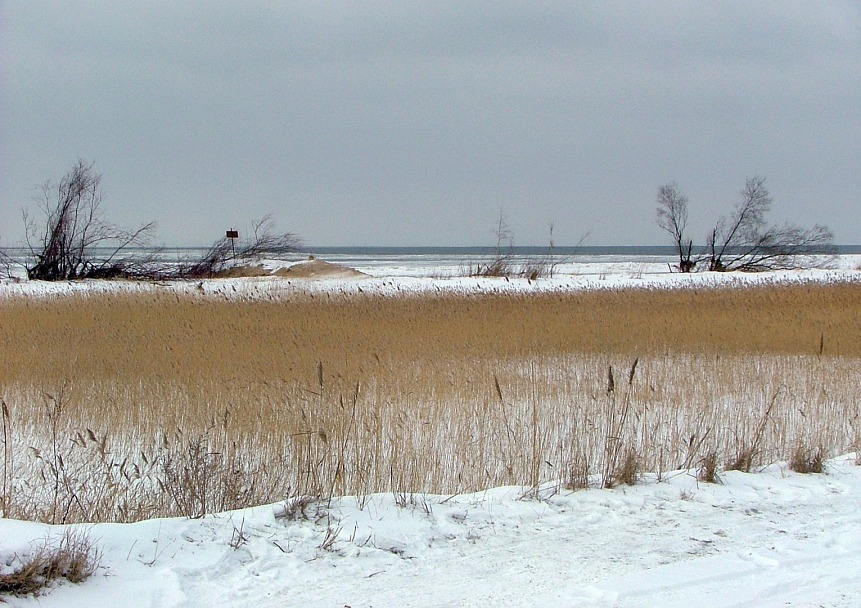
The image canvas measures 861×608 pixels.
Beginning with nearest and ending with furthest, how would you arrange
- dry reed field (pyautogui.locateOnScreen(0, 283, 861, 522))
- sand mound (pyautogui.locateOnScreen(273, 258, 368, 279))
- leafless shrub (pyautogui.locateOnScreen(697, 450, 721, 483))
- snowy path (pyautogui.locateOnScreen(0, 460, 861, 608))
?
1. snowy path (pyautogui.locateOnScreen(0, 460, 861, 608))
2. leafless shrub (pyautogui.locateOnScreen(697, 450, 721, 483))
3. dry reed field (pyautogui.locateOnScreen(0, 283, 861, 522))
4. sand mound (pyautogui.locateOnScreen(273, 258, 368, 279))

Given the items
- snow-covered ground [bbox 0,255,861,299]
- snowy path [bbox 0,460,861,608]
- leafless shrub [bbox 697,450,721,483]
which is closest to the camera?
snowy path [bbox 0,460,861,608]

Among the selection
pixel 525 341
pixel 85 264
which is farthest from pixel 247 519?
pixel 85 264

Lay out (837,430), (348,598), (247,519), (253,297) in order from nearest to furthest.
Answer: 1. (348,598)
2. (247,519)
3. (837,430)
4. (253,297)

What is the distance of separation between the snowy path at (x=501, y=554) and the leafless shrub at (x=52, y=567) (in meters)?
0.07

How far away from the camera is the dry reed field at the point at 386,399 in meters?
5.26

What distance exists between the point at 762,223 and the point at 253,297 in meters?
23.4

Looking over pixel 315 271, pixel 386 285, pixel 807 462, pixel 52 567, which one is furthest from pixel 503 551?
pixel 315 271

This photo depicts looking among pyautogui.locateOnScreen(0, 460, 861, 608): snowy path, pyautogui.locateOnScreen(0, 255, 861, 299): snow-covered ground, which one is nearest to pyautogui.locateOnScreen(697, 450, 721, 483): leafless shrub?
pyautogui.locateOnScreen(0, 460, 861, 608): snowy path

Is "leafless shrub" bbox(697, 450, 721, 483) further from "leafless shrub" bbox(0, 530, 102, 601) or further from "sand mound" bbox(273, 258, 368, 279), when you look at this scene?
"sand mound" bbox(273, 258, 368, 279)

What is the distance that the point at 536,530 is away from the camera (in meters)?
4.25

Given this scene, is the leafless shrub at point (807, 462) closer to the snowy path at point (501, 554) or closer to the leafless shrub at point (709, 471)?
the snowy path at point (501, 554)

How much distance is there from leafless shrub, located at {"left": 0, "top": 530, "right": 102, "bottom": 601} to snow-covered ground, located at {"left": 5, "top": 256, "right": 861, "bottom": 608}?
51 millimetres

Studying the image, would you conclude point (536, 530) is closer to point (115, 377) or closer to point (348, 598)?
point (348, 598)

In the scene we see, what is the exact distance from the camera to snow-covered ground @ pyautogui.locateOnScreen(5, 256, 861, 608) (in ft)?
11.1
